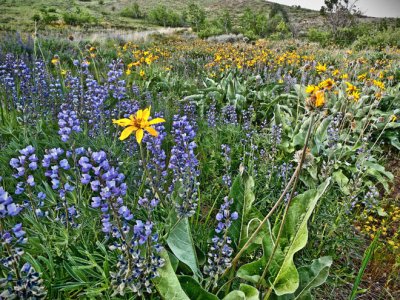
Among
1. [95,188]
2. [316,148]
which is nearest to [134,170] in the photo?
[95,188]

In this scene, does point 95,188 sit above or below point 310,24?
below

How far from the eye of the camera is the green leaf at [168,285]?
1.17 metres

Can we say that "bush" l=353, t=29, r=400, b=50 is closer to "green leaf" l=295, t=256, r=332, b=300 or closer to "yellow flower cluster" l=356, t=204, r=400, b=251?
"yellow flower cluster" l=356, t=204, r=400, b=251

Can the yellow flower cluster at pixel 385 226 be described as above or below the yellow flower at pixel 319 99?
below

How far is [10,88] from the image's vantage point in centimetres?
327

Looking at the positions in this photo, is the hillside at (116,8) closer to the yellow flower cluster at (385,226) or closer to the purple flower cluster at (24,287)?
the yellow flower cluster at (385,226)

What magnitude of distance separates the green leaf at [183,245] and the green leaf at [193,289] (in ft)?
0.43

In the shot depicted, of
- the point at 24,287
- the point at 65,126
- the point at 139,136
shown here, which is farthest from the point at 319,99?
the point at 65,126

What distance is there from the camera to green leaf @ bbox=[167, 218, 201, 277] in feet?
4.61

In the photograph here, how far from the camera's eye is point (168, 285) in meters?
1.19

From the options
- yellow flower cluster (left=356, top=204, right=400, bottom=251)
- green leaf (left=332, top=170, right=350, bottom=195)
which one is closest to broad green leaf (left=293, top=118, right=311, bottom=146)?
green leaf (left=332, top=170, right=350, bottom=195)

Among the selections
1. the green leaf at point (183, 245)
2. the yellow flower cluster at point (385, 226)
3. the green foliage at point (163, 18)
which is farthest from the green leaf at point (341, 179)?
the green foliage at point (163, 18)

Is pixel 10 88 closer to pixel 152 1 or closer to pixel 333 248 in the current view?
pixel 333 248

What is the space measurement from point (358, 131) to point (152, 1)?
94409mm
